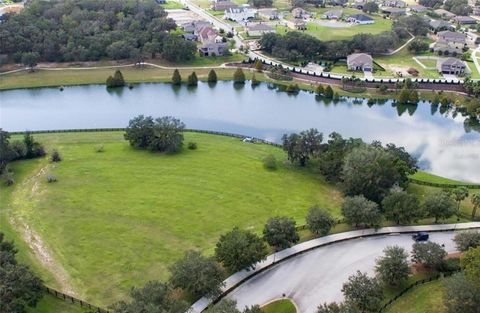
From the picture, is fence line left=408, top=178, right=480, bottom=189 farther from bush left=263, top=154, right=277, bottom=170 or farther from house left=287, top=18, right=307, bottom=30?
house left=287, top=18, right=307, bottom=30

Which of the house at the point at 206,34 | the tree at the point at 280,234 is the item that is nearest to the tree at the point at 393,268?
the tree at the point at 280,234

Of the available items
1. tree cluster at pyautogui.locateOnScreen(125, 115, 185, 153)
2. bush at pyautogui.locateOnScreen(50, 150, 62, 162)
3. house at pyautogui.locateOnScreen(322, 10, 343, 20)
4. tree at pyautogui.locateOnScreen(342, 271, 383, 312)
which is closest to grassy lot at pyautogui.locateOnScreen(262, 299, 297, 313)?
tree at pyautogui.locateOnScreen(342, 271, 383, 312)

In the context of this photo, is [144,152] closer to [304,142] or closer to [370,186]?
[304,142]

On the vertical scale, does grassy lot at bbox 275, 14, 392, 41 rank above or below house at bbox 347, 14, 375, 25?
below

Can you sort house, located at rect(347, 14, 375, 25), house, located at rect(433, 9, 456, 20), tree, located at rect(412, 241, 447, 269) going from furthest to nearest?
house, located at rect(433, 9, 456, 20) → house, located at rect(347, 14, 375, 25) → tree, located at rect(412, 241, 447, 269)

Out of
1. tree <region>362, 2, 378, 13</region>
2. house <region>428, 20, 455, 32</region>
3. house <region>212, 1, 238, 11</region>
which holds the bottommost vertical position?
house <region>428, 20, 455, 32</region>

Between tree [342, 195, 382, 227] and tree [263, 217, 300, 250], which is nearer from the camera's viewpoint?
tree [263, 217, 300, 250]
